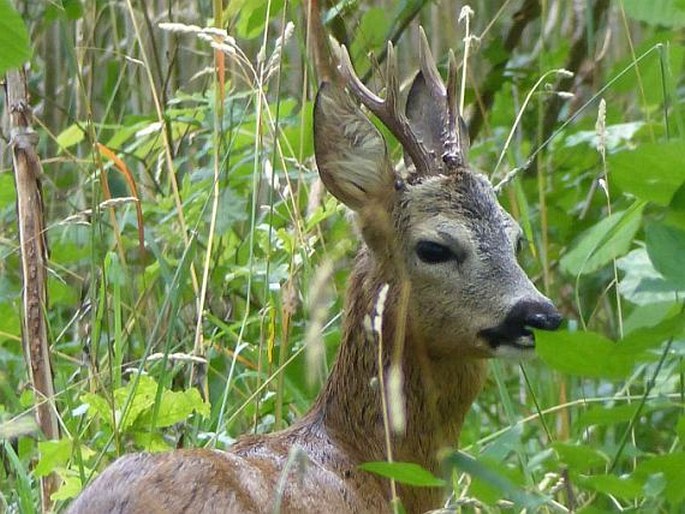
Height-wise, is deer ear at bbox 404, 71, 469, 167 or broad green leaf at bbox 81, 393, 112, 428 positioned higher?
deer ear at bbox 404, 71, 469, 167

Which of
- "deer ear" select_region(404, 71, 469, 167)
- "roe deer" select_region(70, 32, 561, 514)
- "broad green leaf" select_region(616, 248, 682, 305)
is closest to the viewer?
"broad green leaf" select_region(616, 248, 682, 305)

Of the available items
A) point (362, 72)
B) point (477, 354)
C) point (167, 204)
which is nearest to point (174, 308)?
point (477, 354)

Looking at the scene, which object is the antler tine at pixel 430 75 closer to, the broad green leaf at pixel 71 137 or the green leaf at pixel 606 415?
the broad green leaf at pixel 71 137

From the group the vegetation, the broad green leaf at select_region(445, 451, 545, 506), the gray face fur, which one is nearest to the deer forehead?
A: the gray face fur

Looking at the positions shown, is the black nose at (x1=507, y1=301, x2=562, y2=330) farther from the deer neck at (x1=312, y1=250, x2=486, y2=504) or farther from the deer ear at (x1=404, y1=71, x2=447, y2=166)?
the deer ear at (x1=404, y1=71, x2=447, y2=166)

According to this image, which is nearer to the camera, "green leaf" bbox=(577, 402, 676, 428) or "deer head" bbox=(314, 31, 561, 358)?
"green leaf" bbox=(577, 402, 676, 428)

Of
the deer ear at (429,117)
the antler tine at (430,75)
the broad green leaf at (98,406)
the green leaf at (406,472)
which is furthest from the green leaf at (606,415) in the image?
the antler tine at (430,75)

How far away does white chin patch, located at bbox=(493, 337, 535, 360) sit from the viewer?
132 inches

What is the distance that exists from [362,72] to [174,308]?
153cm

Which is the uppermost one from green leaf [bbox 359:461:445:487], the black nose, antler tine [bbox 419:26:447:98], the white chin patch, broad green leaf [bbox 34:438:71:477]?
antler tine [bbox 419:26:447:98]

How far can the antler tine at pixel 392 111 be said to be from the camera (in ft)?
11.7

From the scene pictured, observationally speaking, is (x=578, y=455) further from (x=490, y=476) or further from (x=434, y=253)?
(x=434, y=253)

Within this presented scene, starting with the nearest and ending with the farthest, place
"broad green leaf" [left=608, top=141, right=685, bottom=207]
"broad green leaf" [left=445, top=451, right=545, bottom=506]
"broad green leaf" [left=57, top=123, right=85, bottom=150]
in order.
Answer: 1. "broad green leaf" [left=445, top=451, right=545, bottom=506]
2. "broad green leaf" [left=608, top=141, right=685, bottom=207]
3. "broad green leaf" [left=57, top=123, right=85, bottom=150]

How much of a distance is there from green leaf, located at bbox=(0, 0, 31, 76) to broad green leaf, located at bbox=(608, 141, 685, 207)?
943 millimetres
